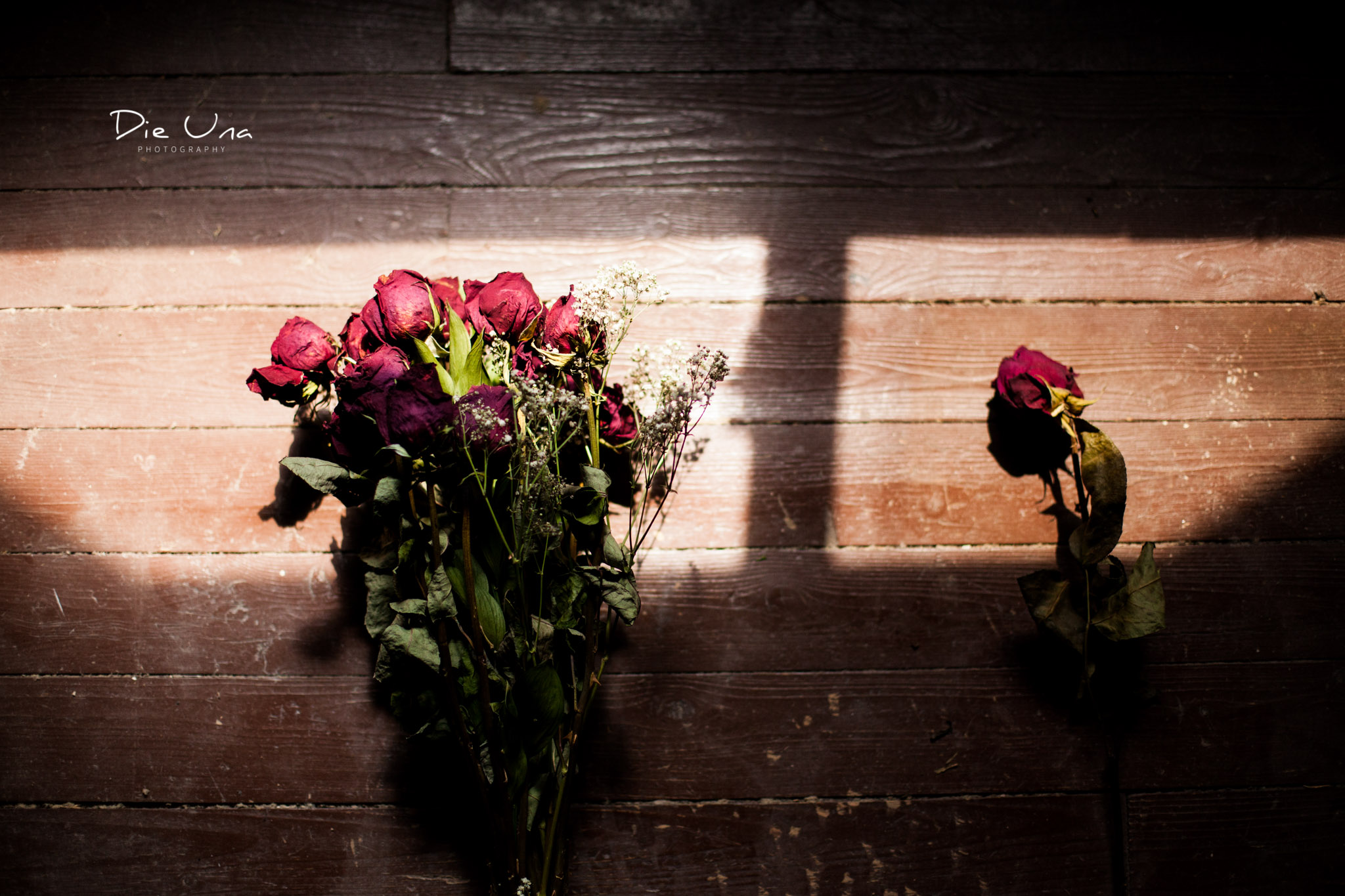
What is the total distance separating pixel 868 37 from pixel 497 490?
3.13ft

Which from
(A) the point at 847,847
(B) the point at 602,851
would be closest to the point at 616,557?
(B) the point at 602,851

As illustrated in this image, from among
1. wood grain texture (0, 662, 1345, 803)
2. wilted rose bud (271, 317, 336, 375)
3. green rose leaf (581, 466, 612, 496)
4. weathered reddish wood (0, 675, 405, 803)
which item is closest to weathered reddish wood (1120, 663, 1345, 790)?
wood grain texture (0, 662, 1345, 803)

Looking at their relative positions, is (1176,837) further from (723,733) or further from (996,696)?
(723,733)

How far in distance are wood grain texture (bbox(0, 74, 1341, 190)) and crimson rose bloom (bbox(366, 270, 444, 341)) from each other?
1.32 ft

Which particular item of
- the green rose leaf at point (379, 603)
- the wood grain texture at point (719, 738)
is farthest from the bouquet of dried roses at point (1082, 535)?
the green rose leaf at point (379, 603)

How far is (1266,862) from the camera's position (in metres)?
1.12

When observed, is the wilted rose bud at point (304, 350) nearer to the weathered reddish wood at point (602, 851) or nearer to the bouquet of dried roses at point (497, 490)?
the bouquet of dried roses at point (497, 490)

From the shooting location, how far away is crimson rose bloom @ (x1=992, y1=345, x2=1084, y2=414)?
110cm

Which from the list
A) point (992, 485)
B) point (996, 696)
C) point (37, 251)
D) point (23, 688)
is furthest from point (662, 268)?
point (23, 688)

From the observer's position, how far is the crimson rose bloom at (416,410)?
77 cm

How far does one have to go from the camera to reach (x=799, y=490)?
1155 millimetres

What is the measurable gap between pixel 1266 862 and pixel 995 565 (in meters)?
0.58

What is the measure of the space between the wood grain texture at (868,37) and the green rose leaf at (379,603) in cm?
82
